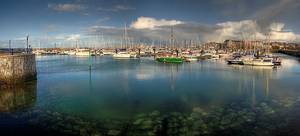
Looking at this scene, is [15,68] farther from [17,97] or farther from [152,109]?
[152,109]

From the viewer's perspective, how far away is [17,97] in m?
26.4

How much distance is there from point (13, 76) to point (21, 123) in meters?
16.2

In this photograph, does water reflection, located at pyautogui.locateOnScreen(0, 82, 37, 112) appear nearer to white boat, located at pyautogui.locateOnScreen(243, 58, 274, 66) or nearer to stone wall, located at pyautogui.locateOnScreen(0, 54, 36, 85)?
stone wall, located at pyautogui.locateOnScreen(0, 54, 36, 85)

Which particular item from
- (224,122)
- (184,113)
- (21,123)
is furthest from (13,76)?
(224,122)

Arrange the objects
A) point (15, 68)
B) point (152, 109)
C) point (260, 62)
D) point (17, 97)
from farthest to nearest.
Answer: point (260, 62)
point (15, 68)
point (17, 97)
point (152, 109)

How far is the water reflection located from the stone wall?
0.93 meters

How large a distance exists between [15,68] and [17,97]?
653cm

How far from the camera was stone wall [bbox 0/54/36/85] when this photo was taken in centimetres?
3061

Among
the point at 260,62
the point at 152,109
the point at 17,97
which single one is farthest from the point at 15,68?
the point at 260,62

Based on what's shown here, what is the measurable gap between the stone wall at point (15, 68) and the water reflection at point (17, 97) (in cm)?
93

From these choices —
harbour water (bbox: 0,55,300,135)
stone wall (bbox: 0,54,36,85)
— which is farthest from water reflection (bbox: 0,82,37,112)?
stone wall (bbox: 0,54,36,85)

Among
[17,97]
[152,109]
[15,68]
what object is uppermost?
[15,68]

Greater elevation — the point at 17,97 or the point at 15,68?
the point at 15,68

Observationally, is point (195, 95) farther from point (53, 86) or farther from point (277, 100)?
point (53, 86)
